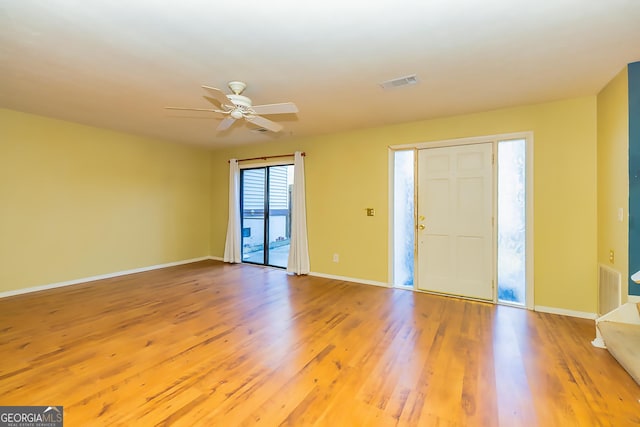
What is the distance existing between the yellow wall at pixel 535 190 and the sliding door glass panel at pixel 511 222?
0.53ft

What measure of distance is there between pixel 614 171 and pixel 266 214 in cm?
514

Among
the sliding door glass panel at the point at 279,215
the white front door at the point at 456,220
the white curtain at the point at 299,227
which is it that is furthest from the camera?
the sliding door glass panel at the point at 279,215

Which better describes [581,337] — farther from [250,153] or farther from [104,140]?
[104,140]

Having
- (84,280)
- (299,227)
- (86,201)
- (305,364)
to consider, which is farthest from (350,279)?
(86,201)

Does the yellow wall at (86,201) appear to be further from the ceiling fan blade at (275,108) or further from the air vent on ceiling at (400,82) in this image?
the air vent on ceiling at (400,82)

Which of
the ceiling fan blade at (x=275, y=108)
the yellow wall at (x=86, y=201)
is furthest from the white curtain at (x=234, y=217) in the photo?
the ceiling fan blade at (x=275, y=108)

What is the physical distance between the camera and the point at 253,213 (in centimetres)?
617

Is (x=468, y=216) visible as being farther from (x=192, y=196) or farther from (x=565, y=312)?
(x=192, y=196)

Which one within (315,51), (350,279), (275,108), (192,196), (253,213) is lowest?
(350,279)

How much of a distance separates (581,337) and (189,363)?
11.6ft

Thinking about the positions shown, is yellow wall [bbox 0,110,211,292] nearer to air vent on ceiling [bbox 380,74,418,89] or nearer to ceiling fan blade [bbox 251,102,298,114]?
ceiling fan blade [bbox 251,102,298,114]

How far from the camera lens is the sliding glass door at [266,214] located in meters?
5.80

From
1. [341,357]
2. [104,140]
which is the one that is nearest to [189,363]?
[341,357]

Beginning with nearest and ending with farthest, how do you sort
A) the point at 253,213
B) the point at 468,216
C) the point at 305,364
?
1. the point at 305,364
2. the point at 468,216
3. the point at 253,213
